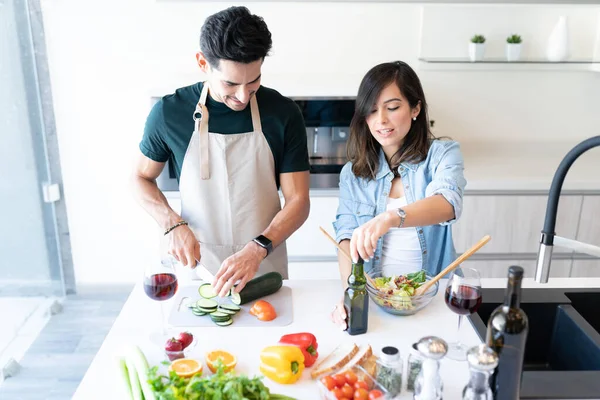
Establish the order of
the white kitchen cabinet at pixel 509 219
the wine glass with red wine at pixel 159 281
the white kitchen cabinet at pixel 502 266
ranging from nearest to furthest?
the wine glass with red wine at pixel 159 281 < the white kitchen cabinet at pixel 509 219 < the white kitchen cabinet at pixel 502 266

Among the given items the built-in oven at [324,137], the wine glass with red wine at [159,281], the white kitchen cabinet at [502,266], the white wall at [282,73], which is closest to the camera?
the wine glass with red wine at [159,281]

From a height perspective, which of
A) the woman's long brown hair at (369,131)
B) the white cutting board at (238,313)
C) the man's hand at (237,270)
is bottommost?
the white cutting board at (238,313)

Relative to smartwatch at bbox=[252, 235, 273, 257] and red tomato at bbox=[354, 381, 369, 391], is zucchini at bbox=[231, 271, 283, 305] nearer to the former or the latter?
smartwatch at bbox=[252, 235, 273, 257]

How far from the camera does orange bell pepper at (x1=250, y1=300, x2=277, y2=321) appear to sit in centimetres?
151

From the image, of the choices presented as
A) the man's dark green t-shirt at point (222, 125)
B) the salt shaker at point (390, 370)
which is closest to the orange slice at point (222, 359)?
the salt shaker at point (390, 370)

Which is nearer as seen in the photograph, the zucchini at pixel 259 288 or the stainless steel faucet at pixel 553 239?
the stainless steel faucet at pixel 553 239

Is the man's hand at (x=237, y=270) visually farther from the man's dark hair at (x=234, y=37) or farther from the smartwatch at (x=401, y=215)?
the man's dark hair at (x=234, y=37)

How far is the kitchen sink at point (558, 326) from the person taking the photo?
143cm

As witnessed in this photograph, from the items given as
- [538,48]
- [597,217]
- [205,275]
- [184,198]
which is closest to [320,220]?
[184,198]

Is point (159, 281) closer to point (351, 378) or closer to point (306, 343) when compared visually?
point (306, 343)

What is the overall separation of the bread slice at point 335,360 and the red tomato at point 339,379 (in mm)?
86

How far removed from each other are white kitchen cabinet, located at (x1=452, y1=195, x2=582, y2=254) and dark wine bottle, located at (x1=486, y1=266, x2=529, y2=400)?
1.81 m

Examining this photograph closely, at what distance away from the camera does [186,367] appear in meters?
1.22

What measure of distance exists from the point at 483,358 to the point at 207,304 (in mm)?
820
